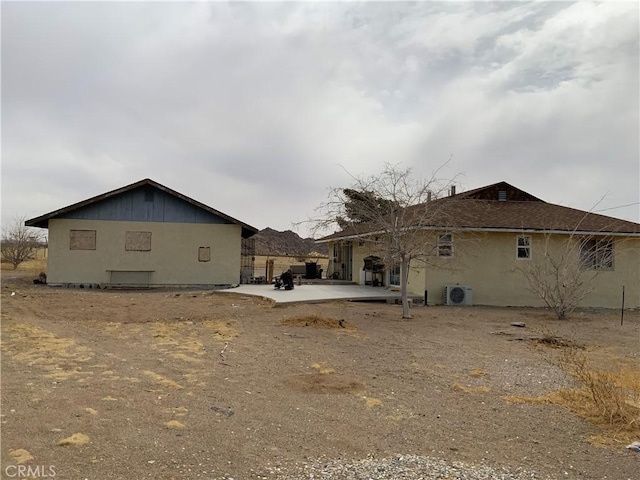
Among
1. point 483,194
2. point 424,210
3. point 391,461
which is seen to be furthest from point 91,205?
point 391,461

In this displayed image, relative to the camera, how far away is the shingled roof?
18.0 meters

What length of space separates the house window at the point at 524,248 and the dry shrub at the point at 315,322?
9.55m

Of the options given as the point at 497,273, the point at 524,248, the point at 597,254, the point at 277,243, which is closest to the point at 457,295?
the point at 497,273

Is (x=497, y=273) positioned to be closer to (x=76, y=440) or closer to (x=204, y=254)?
(x=204, y=254)

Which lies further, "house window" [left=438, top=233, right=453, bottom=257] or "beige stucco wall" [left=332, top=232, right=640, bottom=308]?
"beige stucco wall" [left=332, top=232, right=640, bottom=308]

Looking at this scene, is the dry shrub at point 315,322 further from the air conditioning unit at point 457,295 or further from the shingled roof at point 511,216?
the air conditioning unit at point 457,295

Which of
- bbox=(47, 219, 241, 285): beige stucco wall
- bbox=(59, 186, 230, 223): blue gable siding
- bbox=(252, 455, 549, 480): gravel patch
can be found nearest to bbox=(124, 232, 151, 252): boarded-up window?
bbox=(47, 219, 241, 285): beige stucco wall

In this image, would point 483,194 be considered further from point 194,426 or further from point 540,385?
point 194,426

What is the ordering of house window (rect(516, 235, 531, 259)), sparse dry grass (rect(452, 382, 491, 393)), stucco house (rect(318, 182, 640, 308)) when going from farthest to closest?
1. house window (rect(516, 235, 531, 259))
2. stucco house (rect(318, 182, 640, 308))
3. sparse dry grass (rect(452, 382, 491, 393))

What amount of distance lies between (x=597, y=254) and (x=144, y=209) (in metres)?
18.2

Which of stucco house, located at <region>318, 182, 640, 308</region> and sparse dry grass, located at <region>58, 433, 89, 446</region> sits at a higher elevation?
stucco house, located at <region>318, 182, 640, 308</region>

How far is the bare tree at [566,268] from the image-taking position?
1561cm

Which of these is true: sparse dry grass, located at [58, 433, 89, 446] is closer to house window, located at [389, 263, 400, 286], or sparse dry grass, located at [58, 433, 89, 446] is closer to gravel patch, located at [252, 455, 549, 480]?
gravel patch, located at [252, 455, 549, 480]

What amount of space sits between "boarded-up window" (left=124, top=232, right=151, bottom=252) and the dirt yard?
9.89 m
